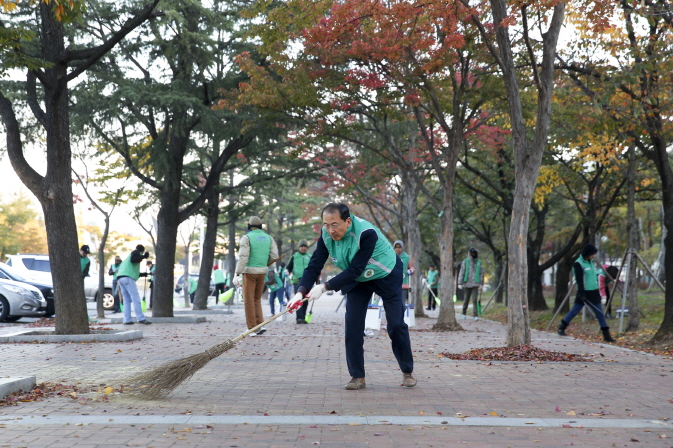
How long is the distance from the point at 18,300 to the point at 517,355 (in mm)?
13276

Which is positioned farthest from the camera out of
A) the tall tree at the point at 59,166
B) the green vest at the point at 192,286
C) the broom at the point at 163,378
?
the green vest at the point at 192,286

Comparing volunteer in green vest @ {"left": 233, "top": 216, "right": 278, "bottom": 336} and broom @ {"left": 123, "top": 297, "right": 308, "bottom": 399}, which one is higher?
volunteer in green vest @ {"left": 233, "top": 216, "right": 278, "bottom": 336}

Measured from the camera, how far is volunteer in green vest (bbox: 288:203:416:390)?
682 cm

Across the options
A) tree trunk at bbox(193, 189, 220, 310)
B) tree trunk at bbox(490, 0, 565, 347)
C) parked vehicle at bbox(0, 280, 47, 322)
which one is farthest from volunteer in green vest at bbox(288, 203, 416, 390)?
tree trunk at bbox(193, 189, 220, 310)

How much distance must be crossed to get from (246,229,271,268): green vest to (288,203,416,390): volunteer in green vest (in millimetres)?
6391

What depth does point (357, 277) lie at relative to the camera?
Answer: 270 inches

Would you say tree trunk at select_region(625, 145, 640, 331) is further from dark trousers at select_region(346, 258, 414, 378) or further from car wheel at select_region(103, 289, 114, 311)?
car wheel at select_region(103, 289, 114, 311)

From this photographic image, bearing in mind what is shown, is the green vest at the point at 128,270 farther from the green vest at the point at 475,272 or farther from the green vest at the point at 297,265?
the green vest at the point at 475,272

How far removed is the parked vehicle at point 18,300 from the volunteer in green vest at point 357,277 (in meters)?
13.8

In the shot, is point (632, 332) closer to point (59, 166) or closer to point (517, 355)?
point (517, 355)

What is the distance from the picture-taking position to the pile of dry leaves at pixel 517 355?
392 inches

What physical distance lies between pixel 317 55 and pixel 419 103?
2.44 metres

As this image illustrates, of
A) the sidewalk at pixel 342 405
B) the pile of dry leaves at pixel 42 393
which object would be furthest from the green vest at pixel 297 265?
the pile of dry leaves at pixel 42 393

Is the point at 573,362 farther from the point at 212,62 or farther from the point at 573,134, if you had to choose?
the point at 212,62
